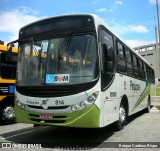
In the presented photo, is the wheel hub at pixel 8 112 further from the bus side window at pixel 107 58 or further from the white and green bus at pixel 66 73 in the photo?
the bus side window at pixel 107 58

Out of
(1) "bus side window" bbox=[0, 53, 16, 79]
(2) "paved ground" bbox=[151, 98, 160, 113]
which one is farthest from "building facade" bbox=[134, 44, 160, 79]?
(1) "bus side window" bbox=[0, 53, 16, 79]

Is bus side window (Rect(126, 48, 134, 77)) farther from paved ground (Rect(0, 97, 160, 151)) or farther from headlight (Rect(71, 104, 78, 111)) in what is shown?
headlight (Rect(71, 104, 78, 111))

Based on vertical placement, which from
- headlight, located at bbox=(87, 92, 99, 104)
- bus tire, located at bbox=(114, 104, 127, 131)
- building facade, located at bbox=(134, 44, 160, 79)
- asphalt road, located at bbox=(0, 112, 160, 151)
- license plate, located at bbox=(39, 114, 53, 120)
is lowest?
asphalt road, located at bbox=(0, 112, 160, 151)

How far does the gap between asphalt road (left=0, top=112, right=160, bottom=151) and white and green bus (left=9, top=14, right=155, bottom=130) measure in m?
0.58

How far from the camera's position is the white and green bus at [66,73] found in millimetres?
6840

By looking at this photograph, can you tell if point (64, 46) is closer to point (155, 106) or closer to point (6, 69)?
A: point (6, 69)

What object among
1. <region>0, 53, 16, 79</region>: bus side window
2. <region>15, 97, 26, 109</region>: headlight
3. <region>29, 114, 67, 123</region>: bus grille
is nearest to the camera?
<region>29, 114, 67, 123</region>: bus grille

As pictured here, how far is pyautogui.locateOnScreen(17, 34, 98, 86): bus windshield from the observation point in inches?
273

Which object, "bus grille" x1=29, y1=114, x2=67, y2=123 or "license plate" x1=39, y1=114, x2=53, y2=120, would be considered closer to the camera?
"bus grille" x1=29, y1=114, x2=67, y2=123

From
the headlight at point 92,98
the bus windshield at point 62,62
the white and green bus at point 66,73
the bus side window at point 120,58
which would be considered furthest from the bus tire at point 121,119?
the bus windshield at point 62,62

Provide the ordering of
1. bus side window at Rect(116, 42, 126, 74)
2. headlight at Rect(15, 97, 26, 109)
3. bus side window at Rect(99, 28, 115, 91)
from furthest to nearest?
bus side window at Rect(116, 42, 126, 74), headlight at Rect(15, 97, 26, 109), bus side window at Rect(99, 28, 115, 91)

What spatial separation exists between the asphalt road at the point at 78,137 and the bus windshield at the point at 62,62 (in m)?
1.53

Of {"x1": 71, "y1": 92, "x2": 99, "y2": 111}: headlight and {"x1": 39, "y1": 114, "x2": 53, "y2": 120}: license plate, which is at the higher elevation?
{"x1": 71, "y1": 92, "x2": 99, "y2": 111}: headlight

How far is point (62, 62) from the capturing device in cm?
712
